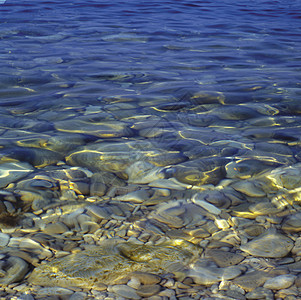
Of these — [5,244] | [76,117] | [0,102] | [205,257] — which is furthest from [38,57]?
[205,257]

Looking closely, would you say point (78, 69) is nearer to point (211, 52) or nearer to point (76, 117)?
point (76, 117)

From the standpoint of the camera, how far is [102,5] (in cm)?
1127

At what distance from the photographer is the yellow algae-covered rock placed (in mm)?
1749

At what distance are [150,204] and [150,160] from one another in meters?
0.54

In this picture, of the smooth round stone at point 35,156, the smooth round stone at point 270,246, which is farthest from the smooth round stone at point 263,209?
the smooth round stone at point 35,156

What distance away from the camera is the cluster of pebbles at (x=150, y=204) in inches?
68.9

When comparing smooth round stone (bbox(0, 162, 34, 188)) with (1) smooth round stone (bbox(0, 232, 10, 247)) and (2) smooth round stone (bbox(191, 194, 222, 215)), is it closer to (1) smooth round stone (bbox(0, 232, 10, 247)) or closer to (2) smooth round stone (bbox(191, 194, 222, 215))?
(1) smooth round stone (bbox(0, 232, 10, 247))

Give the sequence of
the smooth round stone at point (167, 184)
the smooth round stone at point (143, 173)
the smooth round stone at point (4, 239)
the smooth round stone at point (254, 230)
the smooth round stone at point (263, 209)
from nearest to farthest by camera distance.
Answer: the smooth round stone at point (4, 239), the smooth round stone at point (254, 230), the smooth round stone at point (263, 209), the smooth round stone at point (167, 184), the smooth round stone at point (143, 173)

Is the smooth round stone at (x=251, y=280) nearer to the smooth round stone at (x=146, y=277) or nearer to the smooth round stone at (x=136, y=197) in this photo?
the smooth round stone at (x=146, y=277)

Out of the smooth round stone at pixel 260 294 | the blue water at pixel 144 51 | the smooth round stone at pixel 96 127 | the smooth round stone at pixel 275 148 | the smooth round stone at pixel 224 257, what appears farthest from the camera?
the blue water at pixel 144 51

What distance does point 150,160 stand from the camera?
288cm

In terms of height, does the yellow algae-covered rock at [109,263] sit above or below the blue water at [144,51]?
below

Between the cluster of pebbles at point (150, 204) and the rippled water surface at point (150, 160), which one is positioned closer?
the cluster of pebbles at point (150, 204)

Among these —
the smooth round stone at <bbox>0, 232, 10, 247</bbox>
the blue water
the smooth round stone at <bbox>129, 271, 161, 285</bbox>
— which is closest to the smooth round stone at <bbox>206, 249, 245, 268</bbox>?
the smooth round stone at <bbox>129, 271, 161, 285</bbox>
